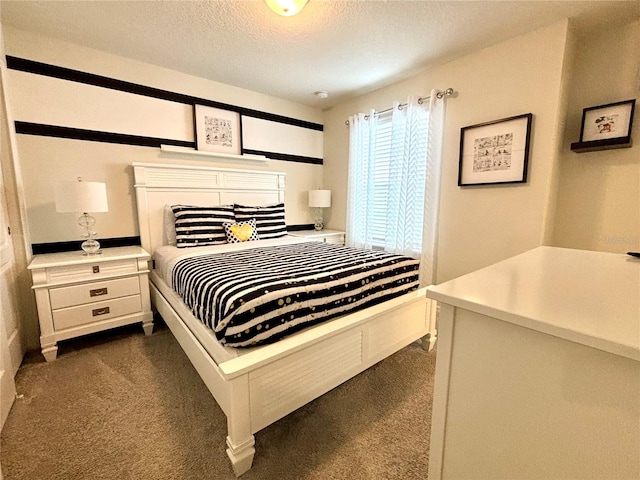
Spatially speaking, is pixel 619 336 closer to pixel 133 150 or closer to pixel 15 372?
pixel 15 372

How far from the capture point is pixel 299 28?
2.12m

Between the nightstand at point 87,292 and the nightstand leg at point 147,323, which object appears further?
the nightstand leg at point 147,323

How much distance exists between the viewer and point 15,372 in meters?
1.82

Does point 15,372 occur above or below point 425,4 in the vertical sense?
below

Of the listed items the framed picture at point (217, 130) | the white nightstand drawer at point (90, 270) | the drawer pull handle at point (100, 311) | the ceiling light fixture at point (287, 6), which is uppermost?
the ceiling light fixture at point (287, 6)

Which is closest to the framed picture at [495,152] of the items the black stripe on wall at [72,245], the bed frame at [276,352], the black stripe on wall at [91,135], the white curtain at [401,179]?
the white curtain at [401,179]

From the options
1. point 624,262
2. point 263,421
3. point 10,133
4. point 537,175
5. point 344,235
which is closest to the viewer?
point 624,262

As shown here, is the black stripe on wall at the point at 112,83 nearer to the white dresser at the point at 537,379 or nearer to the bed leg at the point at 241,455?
the bed leg at the point at 241,455

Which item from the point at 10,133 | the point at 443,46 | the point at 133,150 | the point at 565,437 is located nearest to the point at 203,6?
the point at 133,150

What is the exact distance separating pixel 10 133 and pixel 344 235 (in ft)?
10.6

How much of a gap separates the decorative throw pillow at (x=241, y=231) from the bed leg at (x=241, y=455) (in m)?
1.86

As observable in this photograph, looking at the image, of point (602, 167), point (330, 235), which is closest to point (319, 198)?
point (330, 235)

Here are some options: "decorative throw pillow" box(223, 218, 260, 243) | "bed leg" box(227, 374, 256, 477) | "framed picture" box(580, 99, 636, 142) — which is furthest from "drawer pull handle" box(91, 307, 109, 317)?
"framed picture" box(580, 99, 636, 142)

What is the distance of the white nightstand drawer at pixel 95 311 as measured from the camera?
2020 mm
